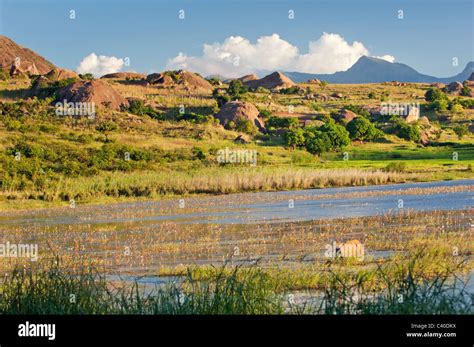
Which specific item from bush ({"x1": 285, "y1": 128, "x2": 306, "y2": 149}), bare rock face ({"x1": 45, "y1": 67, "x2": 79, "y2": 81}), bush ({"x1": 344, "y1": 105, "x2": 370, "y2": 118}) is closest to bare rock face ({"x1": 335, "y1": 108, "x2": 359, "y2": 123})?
bush ({"x1": 344, "y1": 105, "x2": 370, "y2": 118})

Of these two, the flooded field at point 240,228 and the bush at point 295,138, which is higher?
the bush at point 295,138

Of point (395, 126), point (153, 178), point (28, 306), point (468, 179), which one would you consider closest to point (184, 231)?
point (28, 306)

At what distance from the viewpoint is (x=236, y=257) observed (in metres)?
15.5

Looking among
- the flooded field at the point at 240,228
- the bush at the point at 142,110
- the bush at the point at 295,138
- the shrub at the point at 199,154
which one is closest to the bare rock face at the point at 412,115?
the bush at the point at 295,138

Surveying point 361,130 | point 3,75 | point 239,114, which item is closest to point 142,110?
point 239,114

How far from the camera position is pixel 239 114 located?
2457 inches

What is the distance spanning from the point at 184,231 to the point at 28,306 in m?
13.6

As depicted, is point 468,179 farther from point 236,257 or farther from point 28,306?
point 28,306

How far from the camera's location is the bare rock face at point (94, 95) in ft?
213

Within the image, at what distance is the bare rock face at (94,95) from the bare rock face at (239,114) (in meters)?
8.31

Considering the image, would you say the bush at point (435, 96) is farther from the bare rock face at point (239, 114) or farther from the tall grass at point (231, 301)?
the tall grass at point (231, 301)

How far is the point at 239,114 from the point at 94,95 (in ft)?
39.0

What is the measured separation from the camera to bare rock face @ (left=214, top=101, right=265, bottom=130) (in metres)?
62.4
